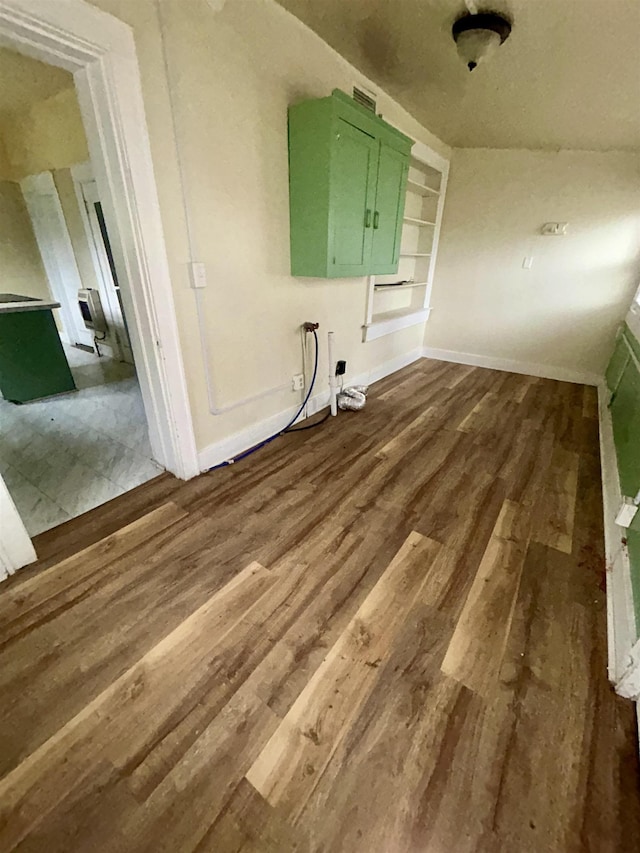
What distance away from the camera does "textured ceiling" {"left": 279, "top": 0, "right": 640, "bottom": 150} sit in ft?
5.32

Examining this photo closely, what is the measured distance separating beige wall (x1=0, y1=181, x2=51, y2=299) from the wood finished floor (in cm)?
429

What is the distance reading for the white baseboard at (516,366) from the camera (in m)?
3.91

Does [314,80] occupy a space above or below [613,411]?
above

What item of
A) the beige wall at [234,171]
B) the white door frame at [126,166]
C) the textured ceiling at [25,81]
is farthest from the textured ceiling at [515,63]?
the textured ceiling at [25,81]

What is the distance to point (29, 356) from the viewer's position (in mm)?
2982

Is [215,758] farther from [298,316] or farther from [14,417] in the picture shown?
[14,417]

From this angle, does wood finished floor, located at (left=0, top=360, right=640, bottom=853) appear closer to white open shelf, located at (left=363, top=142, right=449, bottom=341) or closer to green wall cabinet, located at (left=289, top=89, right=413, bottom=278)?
green wall cabinet, located at (left=289, top=89, right=413, bottom=278)

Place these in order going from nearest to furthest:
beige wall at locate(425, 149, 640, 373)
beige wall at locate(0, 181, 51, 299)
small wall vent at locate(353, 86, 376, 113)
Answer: small wall vent at locate(353, 86, 376, 113), beige wall at locate(425, 149, 640, 373), beige wall at locate(0, 181, 51, 299)

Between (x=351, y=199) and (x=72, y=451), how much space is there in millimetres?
2460

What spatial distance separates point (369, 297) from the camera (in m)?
3.21

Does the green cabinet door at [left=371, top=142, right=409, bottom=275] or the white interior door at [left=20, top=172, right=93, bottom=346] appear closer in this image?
the green cabinet door at [left=371, top=142, right=409, bottom=275]

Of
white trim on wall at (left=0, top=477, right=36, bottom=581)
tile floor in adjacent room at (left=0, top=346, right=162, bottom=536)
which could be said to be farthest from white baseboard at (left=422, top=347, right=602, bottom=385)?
white trim on wall at (left=0, top=477, right=36, bottom=581)

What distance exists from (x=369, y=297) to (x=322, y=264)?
3.67 ft

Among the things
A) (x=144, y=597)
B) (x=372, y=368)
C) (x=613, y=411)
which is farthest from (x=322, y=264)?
(x=613, y=411)
